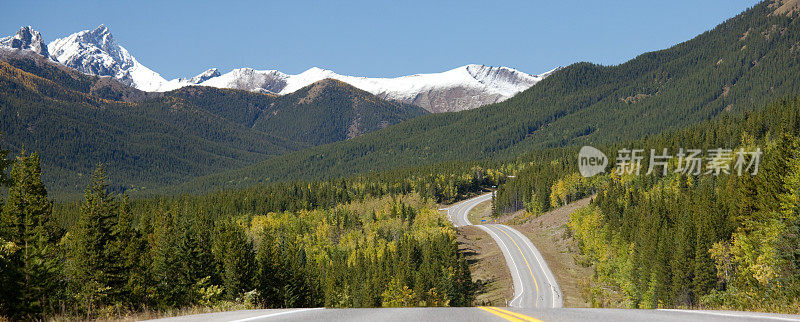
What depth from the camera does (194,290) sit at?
140 feet

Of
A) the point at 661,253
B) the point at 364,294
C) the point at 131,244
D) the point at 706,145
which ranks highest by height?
the point at 706,145

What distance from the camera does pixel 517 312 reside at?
1208 centimetres

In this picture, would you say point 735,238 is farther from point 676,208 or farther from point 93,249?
point 93,249

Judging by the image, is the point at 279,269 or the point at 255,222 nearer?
the point at 279,269

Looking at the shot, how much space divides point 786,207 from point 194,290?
45.6m

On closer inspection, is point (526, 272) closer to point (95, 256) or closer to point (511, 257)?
point (511, 257)

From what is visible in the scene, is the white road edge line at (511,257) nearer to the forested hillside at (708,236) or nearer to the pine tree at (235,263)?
the forested hillside at (708,236)

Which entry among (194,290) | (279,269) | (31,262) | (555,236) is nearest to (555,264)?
(555,236)
